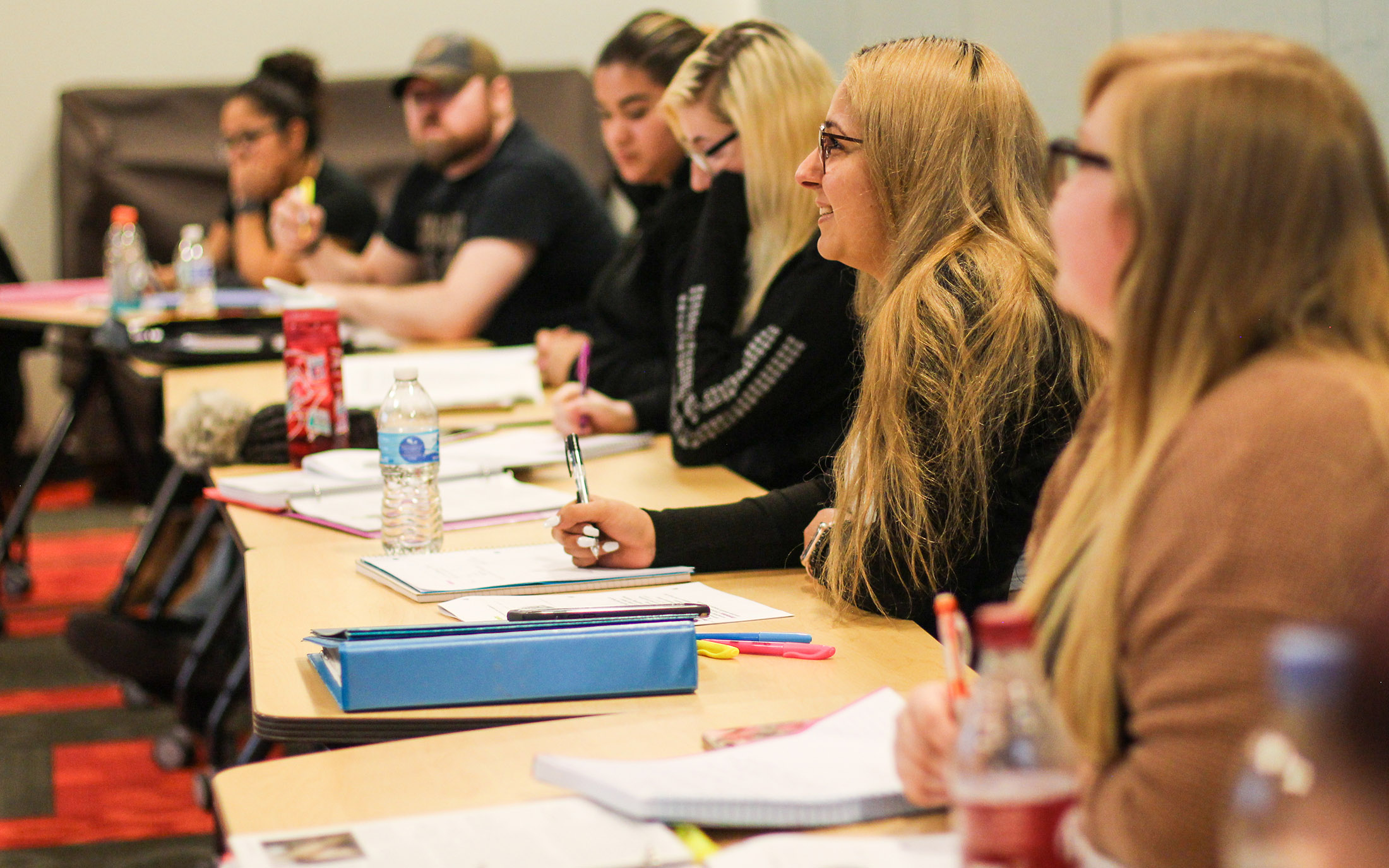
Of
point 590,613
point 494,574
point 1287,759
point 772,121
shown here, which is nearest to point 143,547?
point 772,121

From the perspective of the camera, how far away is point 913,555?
1387 millimetres

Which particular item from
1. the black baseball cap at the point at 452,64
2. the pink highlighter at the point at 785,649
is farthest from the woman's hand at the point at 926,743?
the black baseball cap at the point at 452,64

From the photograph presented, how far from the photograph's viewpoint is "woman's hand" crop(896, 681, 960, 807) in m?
0.84

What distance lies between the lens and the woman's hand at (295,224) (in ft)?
12.1

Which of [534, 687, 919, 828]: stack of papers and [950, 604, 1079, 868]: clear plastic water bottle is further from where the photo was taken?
[534, 687, 919, 828]: stack of papers

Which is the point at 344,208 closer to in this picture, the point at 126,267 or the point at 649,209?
the point at 126,267

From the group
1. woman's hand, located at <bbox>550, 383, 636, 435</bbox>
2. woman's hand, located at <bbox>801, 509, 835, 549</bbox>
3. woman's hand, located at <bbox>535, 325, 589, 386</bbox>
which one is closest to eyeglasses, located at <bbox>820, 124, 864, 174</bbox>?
woman's hand, located at <bbox>801, 509, 835, 549</bbox>

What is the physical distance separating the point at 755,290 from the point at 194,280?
216 cm

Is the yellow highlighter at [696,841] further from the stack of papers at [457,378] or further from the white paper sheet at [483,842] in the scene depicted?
the stack of papers at [457,378]

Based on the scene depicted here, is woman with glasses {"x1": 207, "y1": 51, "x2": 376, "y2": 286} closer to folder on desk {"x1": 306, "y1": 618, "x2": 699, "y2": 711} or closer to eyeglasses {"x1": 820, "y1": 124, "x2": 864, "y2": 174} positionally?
eyeglasses {"x1": 820, "y1": 124, "x2": 864, "y2": 174}

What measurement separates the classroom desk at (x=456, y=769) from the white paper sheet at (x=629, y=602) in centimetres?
22

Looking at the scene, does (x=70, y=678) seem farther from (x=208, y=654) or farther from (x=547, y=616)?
(x=547, y=616)

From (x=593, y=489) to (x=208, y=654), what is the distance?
48.2 inches

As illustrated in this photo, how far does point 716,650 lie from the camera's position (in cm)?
129
